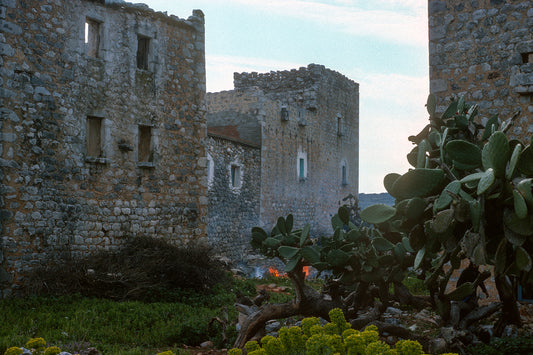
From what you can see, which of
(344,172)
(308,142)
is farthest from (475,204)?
(344,172)

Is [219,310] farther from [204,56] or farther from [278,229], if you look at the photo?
[204,56]

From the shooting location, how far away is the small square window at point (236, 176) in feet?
59.0

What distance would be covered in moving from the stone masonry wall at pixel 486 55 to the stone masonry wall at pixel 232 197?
958 centimetres

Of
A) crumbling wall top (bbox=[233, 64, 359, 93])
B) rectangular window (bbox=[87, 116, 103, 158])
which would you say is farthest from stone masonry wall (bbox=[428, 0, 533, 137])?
crumbling wall top (bbox=[233, 64, 359, 93])

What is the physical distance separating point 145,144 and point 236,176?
22.9 ft

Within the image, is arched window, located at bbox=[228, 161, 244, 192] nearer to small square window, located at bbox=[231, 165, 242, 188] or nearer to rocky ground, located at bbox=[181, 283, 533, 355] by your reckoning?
small square window, located at bbox=[231, 165, 242, 188]

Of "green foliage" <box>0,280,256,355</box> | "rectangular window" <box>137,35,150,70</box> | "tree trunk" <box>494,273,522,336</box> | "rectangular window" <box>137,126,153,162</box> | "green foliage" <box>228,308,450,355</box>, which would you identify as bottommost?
"green foliage" <box>0,280,256,355</box>

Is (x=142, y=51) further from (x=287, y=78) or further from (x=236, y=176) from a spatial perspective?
(x=287, y=78)

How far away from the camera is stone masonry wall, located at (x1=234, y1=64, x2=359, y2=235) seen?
66.4 ft

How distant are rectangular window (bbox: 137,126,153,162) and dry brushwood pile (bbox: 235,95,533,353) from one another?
5714mm

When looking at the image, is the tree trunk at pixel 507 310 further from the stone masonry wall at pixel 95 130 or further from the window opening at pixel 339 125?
the window opening at pixel 339 125

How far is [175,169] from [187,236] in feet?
5.01

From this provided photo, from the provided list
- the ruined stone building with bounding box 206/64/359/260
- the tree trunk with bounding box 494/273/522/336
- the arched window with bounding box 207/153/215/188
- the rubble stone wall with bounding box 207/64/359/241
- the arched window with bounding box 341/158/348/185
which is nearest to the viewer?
the tree trunk with bounding box 494/273/522/336

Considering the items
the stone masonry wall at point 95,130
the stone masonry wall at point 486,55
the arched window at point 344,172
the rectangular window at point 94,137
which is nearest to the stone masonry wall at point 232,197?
the stone masonry wall at point 95,130
